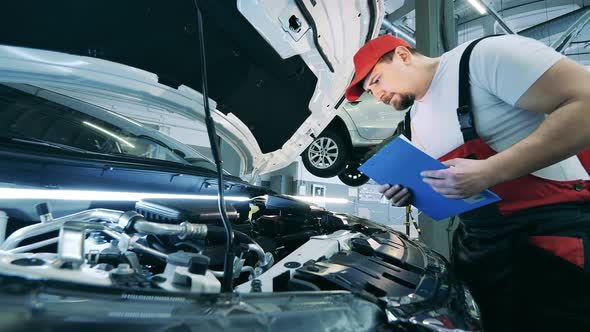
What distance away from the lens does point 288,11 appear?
3.92 ft

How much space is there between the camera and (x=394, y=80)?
1.25 m

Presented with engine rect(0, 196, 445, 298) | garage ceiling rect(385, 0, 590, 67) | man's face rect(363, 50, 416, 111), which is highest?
garage ceiling rect(385, 0, 590, 67)

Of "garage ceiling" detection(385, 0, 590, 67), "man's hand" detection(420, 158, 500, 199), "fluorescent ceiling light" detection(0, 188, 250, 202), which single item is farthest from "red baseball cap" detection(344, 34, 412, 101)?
"garage ceiling" detection(385, 0, 590, 67)

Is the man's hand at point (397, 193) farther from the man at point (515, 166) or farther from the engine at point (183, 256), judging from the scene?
the engine at point (183, 256)

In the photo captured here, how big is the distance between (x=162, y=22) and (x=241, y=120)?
0.69 m

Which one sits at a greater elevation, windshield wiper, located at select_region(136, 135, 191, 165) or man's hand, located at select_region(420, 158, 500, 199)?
windshield wiper, located at select_region(136, 135, 191, 165)

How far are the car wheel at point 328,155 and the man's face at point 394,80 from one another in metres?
2.72

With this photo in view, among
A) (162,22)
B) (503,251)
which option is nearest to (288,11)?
(162,22)

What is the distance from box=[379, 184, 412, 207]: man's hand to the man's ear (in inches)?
20.9

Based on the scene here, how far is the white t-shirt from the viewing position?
883mm

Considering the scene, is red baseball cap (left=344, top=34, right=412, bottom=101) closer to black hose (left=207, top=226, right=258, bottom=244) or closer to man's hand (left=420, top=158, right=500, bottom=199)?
man's hand (left=420, top=158, right=500, bottom=199)

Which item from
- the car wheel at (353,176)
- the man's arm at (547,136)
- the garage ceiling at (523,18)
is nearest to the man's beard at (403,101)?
the man's arm at (547,136)

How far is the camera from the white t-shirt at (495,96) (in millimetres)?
883

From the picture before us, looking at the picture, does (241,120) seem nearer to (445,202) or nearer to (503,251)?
(445,202)
